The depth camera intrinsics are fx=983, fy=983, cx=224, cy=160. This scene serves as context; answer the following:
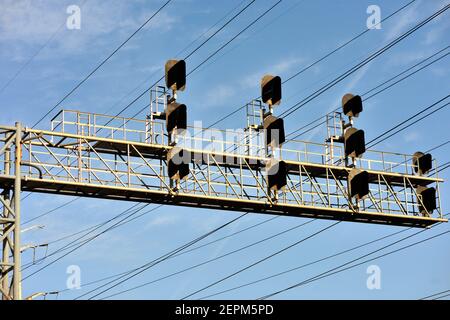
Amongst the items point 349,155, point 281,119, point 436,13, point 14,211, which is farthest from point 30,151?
point 436,13

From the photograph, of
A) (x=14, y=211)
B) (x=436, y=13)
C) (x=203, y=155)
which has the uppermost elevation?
(x=436, y=13)

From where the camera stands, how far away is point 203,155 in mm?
34281

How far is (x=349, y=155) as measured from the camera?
36500mm
